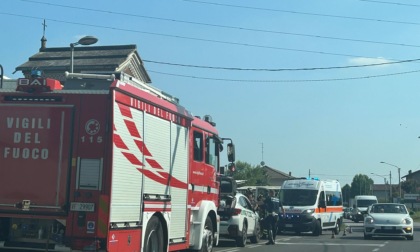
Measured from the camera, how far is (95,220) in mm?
9172

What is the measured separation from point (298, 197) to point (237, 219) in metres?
9.90

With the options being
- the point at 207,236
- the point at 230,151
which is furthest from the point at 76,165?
the point at 230,151

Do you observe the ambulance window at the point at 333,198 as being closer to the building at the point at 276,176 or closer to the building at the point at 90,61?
the building at the point at 90,61

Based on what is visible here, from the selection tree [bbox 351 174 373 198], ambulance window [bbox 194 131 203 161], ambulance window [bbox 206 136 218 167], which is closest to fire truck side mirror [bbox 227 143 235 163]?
ambulance window [bbox 206 136 218 167]

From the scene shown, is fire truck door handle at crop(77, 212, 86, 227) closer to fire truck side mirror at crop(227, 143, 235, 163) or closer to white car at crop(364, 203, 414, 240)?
fire truck side mirror at crop(227, 143, 235, 163)

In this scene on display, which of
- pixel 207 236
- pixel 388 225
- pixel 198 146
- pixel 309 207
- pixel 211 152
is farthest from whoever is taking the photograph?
pixel 309 207

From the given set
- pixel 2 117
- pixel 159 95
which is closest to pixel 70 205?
pixel 2 117

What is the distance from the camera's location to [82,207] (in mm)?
9234

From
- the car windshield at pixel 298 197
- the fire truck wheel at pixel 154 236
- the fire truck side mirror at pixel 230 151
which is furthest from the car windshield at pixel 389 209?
the fire truck wheel at pixel 154 236

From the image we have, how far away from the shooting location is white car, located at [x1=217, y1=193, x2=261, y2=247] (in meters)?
17.0

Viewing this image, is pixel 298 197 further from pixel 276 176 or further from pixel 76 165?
pixel 276 176

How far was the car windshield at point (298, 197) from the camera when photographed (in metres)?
27.1

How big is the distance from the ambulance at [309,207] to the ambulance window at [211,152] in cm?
1204

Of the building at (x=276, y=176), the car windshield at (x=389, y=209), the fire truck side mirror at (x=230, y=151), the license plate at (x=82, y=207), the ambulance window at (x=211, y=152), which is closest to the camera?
the license plate at (x=82, y=207)
